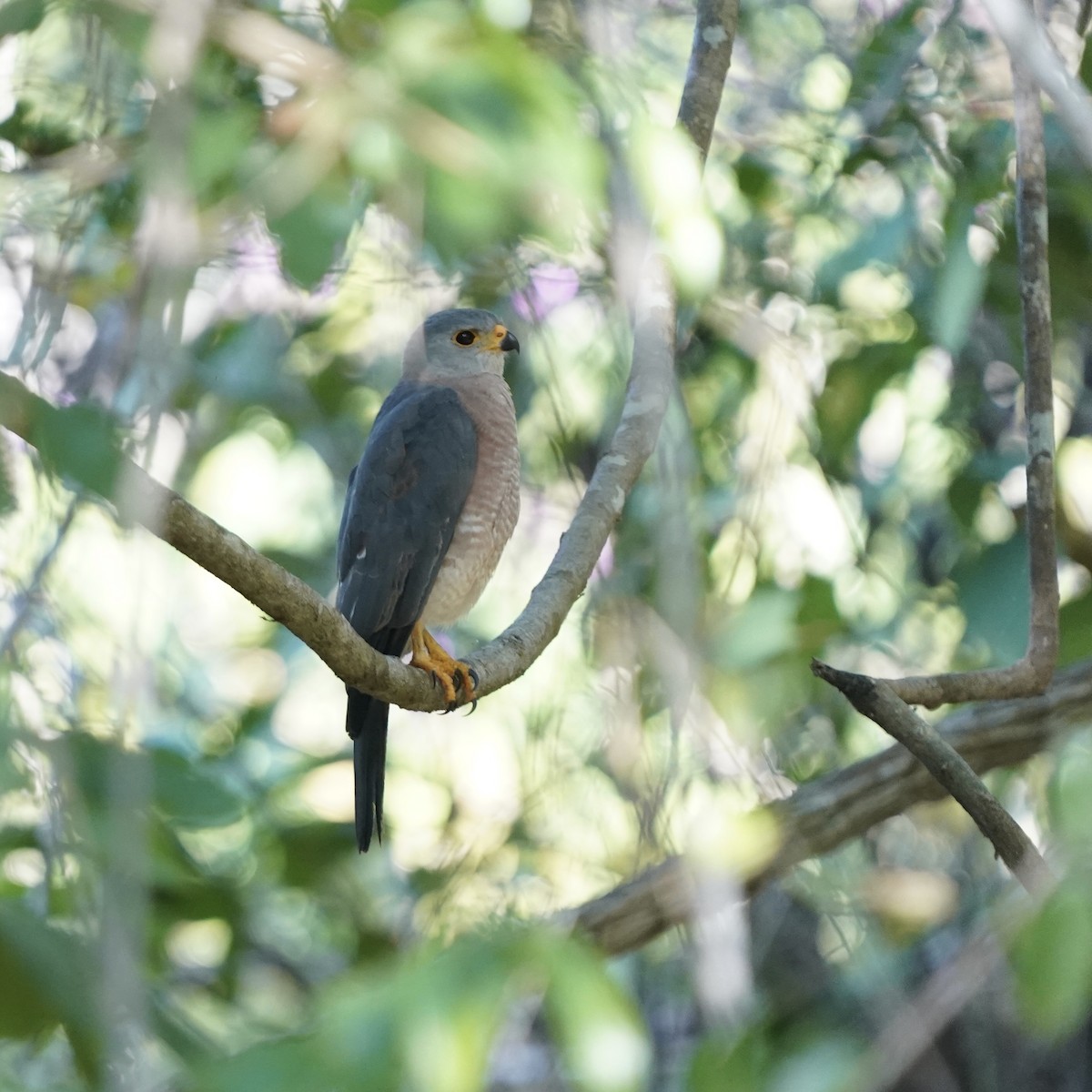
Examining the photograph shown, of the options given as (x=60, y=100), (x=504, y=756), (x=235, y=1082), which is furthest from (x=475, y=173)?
(x=504, y=756)

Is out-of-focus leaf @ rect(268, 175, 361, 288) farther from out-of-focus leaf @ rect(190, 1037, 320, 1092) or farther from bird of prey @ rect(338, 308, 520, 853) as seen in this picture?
out-of-focus leaf @ rect(190, 1037, 320, 1092)

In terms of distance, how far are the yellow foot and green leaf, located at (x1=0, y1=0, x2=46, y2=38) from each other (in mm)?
1464

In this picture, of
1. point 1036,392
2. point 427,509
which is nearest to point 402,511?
point 427,509

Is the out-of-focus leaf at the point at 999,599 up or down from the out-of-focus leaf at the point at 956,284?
down

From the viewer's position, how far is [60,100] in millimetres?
4035

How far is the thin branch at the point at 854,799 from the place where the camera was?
3723 millimetres

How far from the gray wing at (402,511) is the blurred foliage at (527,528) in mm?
362

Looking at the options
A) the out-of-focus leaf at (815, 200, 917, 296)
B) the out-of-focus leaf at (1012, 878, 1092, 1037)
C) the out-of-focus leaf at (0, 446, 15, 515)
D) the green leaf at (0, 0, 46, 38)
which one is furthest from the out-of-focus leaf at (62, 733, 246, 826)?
the out-of-focus leaf at (815, 200, 917, 296)

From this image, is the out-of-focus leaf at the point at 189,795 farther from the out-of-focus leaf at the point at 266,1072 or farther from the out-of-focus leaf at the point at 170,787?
the out-of-focus leaf at the point at 266,1072

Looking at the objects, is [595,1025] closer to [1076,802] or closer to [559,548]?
[1076,802]

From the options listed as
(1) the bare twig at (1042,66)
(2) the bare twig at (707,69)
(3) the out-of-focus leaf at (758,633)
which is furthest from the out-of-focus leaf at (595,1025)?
(2) the bare twig at (707,69)

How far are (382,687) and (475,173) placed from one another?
0.97 metres

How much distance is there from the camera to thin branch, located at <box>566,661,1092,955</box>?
3723 mm

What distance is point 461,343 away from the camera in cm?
455
